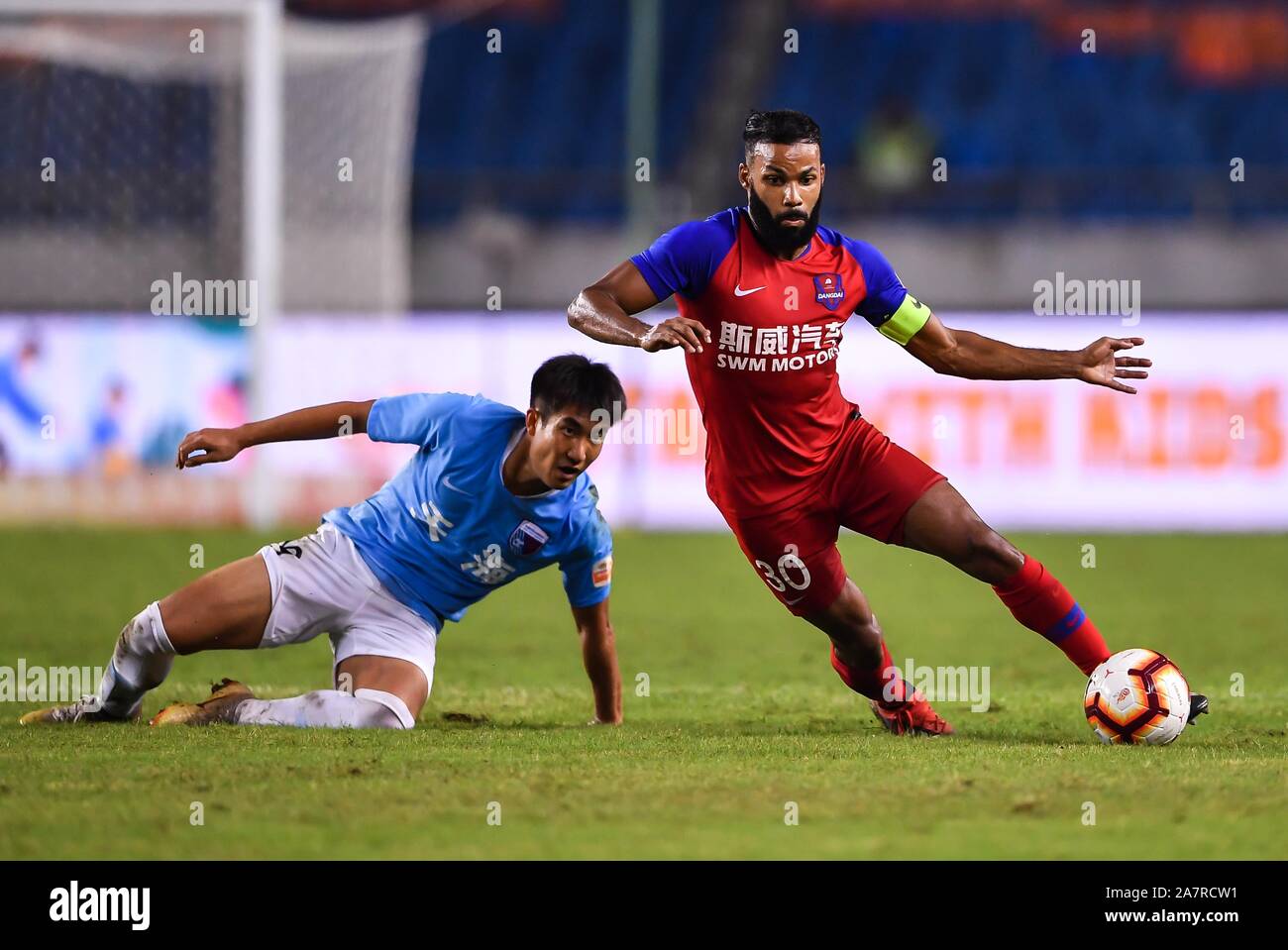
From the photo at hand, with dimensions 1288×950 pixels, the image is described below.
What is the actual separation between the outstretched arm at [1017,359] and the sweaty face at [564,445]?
1.26 metres

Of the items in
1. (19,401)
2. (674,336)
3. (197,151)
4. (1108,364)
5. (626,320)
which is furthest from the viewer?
(19,401)

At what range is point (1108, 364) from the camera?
6.09 meters

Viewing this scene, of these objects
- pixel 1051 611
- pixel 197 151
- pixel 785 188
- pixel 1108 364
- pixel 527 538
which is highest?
pixel 197 151

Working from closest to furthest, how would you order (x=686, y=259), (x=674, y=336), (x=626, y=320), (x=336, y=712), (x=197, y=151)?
(x=674, y=336)
(x=626, y=320)
(x=686, y=259)
(x=336, y=712)
(x=197, y=151)

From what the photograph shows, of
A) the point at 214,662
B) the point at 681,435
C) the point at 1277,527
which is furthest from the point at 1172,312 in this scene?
the point at 214,662

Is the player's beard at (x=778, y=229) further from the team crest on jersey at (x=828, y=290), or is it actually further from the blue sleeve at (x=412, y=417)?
the blue sleeve at (x=412, y=417)

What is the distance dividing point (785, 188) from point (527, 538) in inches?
59.0

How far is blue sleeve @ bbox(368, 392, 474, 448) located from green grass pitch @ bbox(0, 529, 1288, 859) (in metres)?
1.05

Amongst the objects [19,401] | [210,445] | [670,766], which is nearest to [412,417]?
[210,445]

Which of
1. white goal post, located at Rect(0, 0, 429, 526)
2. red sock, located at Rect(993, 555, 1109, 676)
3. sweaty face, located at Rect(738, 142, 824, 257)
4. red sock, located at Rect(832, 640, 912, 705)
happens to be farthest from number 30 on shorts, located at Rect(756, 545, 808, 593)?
white goal post, located at Rect(0, 0, 429, 526)

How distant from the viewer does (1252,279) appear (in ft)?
61.2

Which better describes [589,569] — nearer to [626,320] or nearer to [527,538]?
[527,538]

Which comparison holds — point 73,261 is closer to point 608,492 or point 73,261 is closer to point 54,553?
point 54,553

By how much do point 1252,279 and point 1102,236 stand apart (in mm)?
1672
